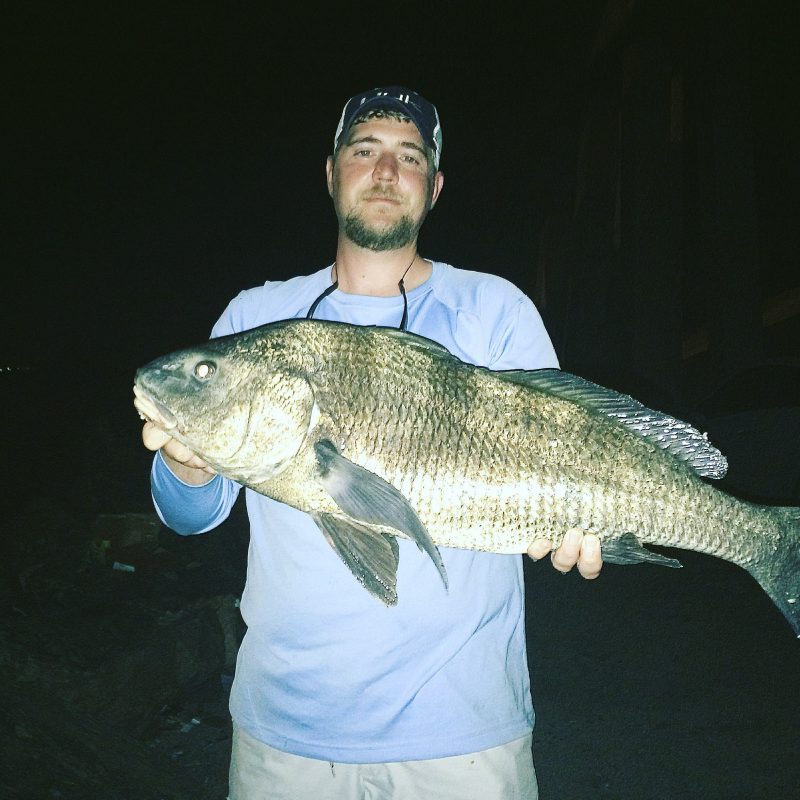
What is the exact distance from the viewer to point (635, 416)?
1951 millimetres

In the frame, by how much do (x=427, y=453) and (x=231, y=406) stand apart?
0.66 meters

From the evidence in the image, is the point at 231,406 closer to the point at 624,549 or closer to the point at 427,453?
the point at 427,453

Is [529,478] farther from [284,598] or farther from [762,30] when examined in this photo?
[762,30]

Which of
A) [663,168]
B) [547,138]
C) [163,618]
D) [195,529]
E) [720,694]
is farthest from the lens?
[547,138]

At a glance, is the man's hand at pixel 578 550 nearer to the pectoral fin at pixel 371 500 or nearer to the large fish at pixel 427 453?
the large fish at pixel 427 453

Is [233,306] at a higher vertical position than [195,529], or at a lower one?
higher

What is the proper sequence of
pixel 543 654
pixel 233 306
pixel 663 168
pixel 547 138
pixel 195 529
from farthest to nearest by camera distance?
pixel 547 138 → pixel 663 168 → pixel 543 654 → pixel 233 306 → pixel 195 529

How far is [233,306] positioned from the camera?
2.21 meters

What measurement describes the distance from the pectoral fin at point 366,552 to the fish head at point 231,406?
258mm

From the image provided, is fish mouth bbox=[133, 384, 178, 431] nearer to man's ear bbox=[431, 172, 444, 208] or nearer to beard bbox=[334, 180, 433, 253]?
beard bbox=[334, 180, 433, 253]

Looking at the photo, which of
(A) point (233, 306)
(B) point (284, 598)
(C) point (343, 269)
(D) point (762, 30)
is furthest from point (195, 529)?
(D) point (762, 30)

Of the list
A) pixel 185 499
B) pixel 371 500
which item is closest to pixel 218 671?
pixel 185 499

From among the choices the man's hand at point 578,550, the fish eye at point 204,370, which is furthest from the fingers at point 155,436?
the man's hand at point 578,550

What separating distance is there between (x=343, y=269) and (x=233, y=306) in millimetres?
459
